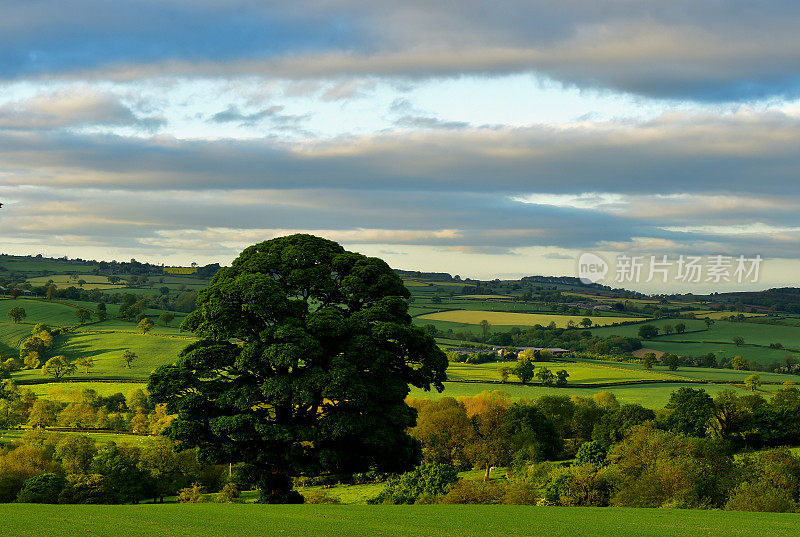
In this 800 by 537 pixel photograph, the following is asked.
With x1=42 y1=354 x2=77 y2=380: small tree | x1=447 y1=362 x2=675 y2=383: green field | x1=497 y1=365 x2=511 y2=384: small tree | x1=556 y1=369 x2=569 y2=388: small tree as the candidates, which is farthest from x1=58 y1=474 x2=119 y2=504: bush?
x1=556 y1=369 x2=569 y2=388: small tree

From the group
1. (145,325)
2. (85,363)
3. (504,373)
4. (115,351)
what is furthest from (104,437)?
(145,325)

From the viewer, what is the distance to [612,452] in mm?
68438

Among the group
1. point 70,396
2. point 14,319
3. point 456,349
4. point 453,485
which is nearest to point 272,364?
point 453,485

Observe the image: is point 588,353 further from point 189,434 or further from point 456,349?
point 189,434

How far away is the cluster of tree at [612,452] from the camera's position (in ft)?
170

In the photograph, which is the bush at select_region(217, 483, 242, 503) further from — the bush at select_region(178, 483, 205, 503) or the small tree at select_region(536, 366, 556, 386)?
the small tree at select_region(536, 366, 556, 386)

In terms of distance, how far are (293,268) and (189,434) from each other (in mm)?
11211

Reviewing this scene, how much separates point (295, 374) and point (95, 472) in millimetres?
41703

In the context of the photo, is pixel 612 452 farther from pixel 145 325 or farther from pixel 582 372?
pixel 145 325

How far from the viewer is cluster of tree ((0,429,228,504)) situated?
220 feet

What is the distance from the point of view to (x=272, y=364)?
39.3 m

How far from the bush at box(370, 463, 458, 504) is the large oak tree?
1616 centimetres

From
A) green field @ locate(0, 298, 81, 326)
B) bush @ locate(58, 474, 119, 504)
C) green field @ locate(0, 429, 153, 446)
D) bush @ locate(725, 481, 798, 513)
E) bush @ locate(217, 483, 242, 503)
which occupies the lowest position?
green field @ locate(0, 429, 153, 446)

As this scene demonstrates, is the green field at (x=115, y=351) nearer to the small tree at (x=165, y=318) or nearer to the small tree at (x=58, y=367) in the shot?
the small tree at (x=58, y=367)
